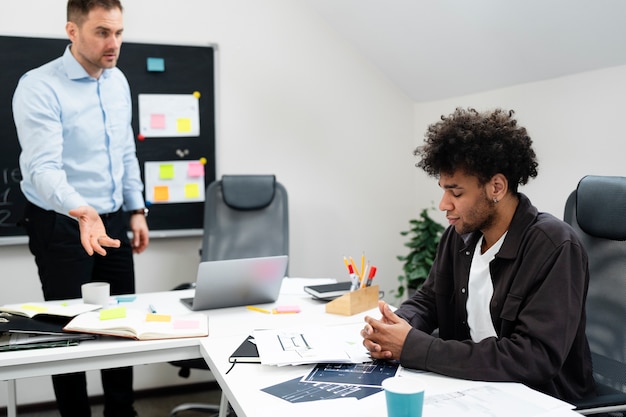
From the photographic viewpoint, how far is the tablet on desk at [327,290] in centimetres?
212

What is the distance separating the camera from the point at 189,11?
10.8 feet

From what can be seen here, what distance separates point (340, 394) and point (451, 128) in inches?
27.8

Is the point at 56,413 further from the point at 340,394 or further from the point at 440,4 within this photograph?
the point at 440,4

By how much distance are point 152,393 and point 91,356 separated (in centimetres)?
191

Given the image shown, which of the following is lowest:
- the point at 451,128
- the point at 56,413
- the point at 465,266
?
the point at 56,413

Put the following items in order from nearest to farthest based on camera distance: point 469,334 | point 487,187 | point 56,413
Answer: point 487,187
point 469,334
point 56,413

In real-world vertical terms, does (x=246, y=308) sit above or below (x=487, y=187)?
below

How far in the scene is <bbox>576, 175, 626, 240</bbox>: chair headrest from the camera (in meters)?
1.68

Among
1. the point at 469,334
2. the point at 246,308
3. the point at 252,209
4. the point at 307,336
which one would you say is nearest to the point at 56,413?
the point at 252,209

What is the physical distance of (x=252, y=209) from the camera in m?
3.14

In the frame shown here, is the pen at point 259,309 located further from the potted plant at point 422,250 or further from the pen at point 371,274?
the potted plant at point 422,250

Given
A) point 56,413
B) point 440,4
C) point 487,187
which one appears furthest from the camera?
point 56,413

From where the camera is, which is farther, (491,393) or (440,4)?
(440,4)

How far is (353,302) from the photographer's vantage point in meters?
1.96
